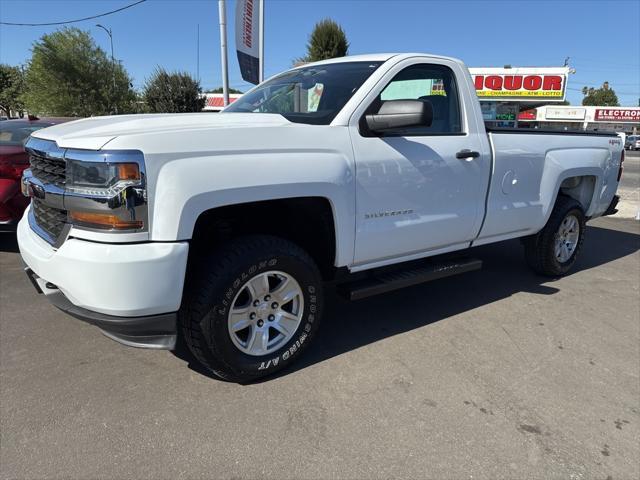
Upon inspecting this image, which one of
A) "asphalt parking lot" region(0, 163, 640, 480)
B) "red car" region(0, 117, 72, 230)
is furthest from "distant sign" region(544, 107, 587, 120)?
"red car" region(0, 117, 72, 230)

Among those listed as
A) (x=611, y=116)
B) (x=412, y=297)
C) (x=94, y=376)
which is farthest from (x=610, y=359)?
(x=611, y=116)

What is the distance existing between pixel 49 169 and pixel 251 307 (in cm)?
135

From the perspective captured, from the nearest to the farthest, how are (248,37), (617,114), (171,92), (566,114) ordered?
(248,37), (171,92), (617,114), (566,114)

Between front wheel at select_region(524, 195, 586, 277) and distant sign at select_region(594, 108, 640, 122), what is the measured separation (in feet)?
225

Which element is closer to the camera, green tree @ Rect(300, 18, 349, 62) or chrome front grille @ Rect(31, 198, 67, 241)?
chrome front grille @ Rect(31, 198, 67, 241)

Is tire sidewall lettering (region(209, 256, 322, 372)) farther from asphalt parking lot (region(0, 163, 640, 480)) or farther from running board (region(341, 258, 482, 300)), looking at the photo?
running board (region(341, 258, 482, 300))

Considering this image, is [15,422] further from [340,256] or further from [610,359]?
[610,359]

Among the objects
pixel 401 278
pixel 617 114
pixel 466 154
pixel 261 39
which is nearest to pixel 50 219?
pixel 401 278

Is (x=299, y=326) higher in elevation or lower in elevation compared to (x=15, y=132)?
lower

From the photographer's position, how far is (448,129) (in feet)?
11.9

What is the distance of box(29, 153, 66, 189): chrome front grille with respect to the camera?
2406 millimetres

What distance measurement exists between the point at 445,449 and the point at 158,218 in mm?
1821

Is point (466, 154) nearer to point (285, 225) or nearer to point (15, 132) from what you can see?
point (285, 225)

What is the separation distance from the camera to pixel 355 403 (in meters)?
2.63
